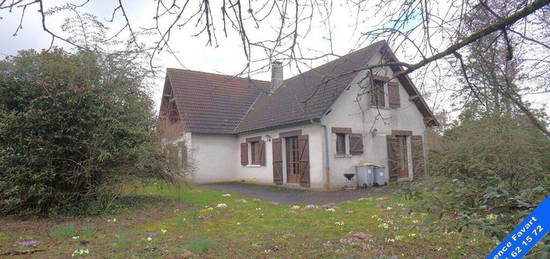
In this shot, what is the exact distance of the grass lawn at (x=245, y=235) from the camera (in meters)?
4.70

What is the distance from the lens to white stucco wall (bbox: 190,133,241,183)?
17.8 m

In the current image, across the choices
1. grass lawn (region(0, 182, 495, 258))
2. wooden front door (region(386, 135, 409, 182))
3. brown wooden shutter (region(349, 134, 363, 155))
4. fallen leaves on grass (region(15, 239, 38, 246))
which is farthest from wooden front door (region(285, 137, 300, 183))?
fallen leaves on grass (region(15, 239, 38, 246))

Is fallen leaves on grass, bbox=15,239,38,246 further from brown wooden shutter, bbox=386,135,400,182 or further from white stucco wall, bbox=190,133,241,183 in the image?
brown wooden shutter, bbox=386,135,400,182

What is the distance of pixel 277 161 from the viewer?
15.7m

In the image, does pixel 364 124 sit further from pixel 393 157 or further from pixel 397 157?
pixel 397 157

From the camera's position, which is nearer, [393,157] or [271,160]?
[393,157]

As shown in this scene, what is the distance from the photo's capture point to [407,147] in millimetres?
16688

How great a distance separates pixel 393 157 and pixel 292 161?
179 inches

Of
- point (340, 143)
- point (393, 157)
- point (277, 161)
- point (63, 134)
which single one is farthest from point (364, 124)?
point (63, 134)

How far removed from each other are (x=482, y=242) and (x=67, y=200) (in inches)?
315

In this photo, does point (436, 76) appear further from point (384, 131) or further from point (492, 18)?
point (384, 131)

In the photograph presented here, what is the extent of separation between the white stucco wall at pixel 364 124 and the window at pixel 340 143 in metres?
0.38

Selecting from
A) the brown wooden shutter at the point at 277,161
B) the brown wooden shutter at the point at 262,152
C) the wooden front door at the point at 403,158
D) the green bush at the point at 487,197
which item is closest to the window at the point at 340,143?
the brown wooden shutter at the point at 277,161

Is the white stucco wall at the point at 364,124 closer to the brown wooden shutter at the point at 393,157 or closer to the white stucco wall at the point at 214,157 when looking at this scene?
the brown wooden shutter at the point at 393,157
